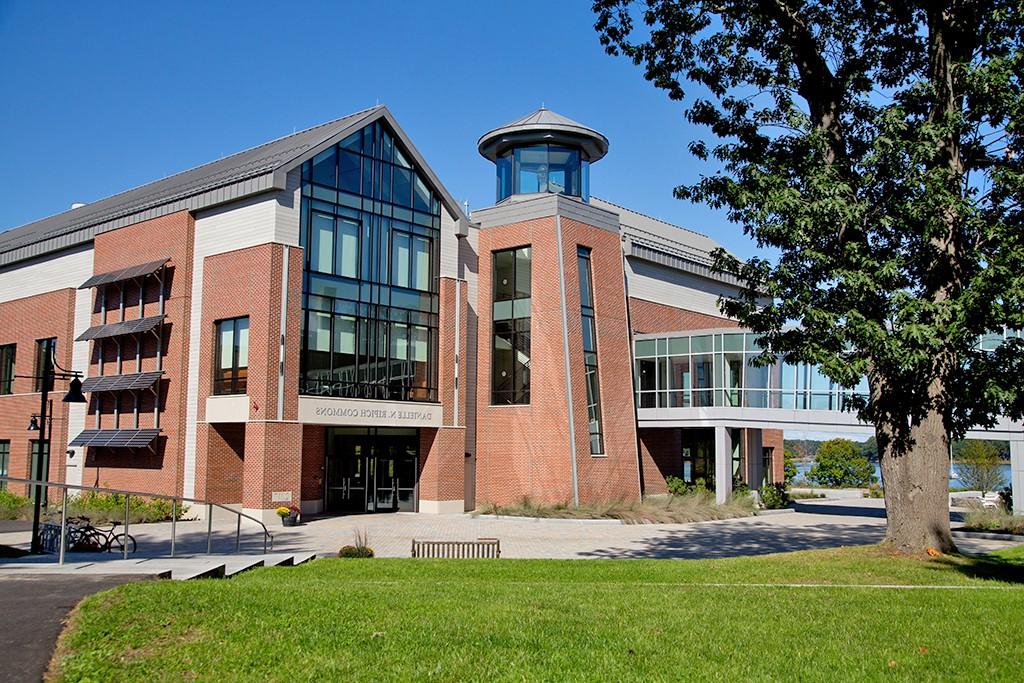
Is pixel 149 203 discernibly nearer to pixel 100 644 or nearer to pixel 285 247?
pixel 285 247

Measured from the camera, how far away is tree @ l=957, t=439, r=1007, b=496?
44.1 metres

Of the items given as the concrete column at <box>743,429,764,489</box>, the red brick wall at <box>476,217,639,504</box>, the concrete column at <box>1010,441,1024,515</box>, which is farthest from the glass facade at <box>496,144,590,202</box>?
the concrete column at <box>1010,441,1024,515</box>

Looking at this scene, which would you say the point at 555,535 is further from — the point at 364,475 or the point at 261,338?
the point at 261,338

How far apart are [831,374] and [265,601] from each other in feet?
28.8

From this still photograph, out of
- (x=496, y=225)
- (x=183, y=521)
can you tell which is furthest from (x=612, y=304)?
(x=183, y=521)

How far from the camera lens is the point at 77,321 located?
34156 millimetres

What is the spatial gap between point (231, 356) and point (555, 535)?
11.7m

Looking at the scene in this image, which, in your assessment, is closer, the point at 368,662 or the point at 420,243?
the point at 368,662

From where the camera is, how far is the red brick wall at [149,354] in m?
29.5

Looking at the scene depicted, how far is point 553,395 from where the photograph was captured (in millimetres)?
31438

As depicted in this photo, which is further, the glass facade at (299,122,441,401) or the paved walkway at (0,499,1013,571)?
the glass facade at (299,122,441,401)

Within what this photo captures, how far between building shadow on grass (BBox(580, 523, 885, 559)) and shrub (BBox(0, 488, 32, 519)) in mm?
18763

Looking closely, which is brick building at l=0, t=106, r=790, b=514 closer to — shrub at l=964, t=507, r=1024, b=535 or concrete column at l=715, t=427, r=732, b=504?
concrete column at l=715, t=427, r=732, b=504

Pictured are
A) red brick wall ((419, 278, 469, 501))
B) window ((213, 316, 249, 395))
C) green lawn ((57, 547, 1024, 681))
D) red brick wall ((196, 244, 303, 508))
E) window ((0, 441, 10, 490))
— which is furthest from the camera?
window ((0, 441, 10, 490))
